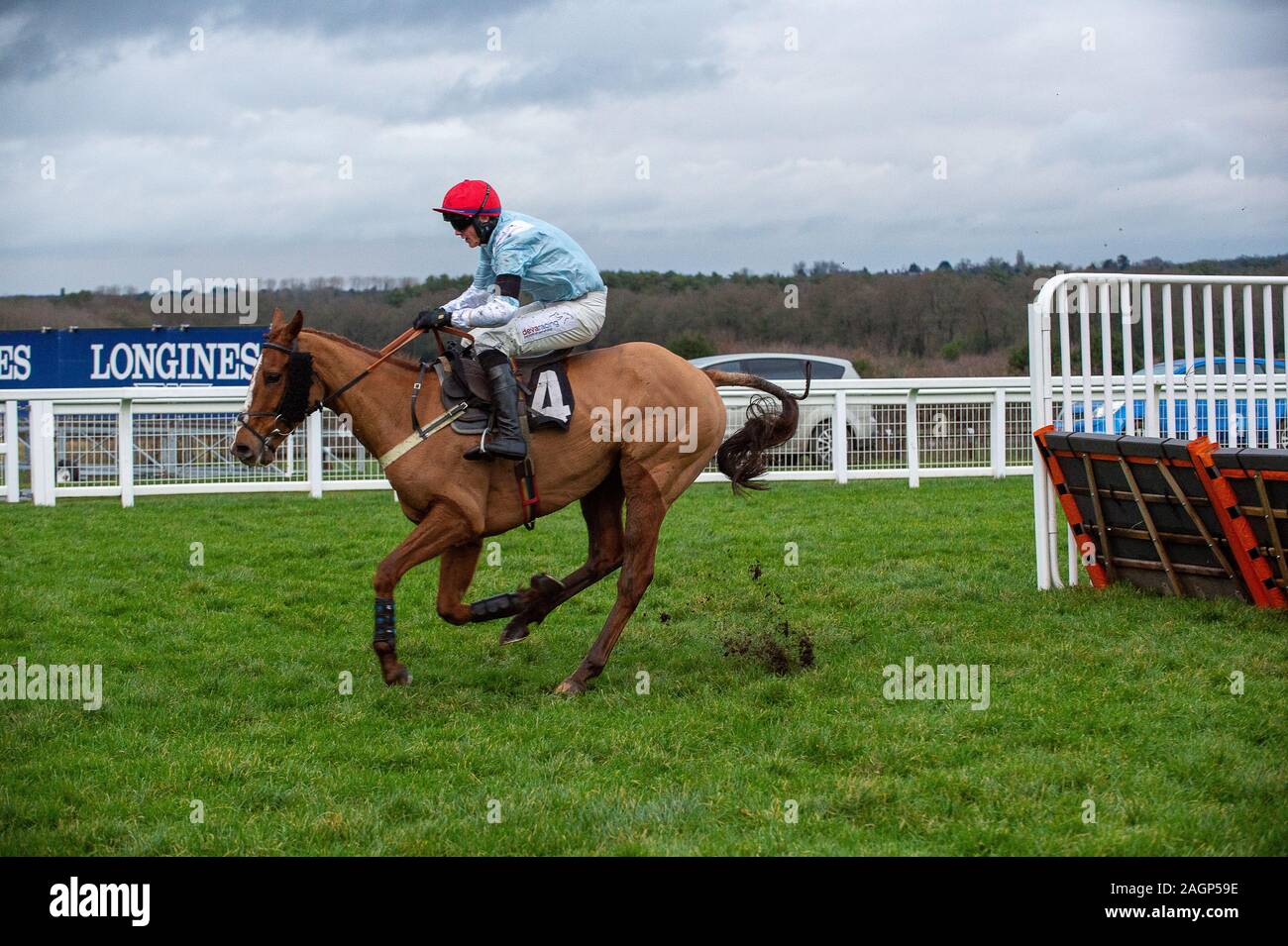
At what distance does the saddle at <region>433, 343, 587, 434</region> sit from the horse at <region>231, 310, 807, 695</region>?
0.21ft

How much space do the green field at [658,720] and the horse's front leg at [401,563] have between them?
142mm

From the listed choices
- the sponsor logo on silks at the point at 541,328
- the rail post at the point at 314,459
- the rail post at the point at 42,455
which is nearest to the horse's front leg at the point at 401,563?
the sponsor logo on silks at the point at 541,328

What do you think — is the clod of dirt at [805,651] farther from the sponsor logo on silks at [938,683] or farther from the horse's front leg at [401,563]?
the horse's front leg at [401,563]

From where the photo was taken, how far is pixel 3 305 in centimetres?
2745

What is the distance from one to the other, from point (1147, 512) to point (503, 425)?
3621 mm

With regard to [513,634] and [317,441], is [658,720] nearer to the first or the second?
[513,634]

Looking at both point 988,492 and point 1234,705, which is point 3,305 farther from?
point 1234,705

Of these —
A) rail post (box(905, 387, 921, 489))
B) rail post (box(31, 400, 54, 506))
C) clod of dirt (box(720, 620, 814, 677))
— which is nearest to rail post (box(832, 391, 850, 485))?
rail post (box(905, 387, 921, 489))

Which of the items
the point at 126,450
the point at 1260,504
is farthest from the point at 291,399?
the point at 126,450

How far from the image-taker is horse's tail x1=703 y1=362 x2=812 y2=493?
23.0 ft

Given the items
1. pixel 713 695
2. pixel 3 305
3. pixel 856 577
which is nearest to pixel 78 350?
pixel 3 305

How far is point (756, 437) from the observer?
701 centimetres

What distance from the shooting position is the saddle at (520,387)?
5.97 metres
